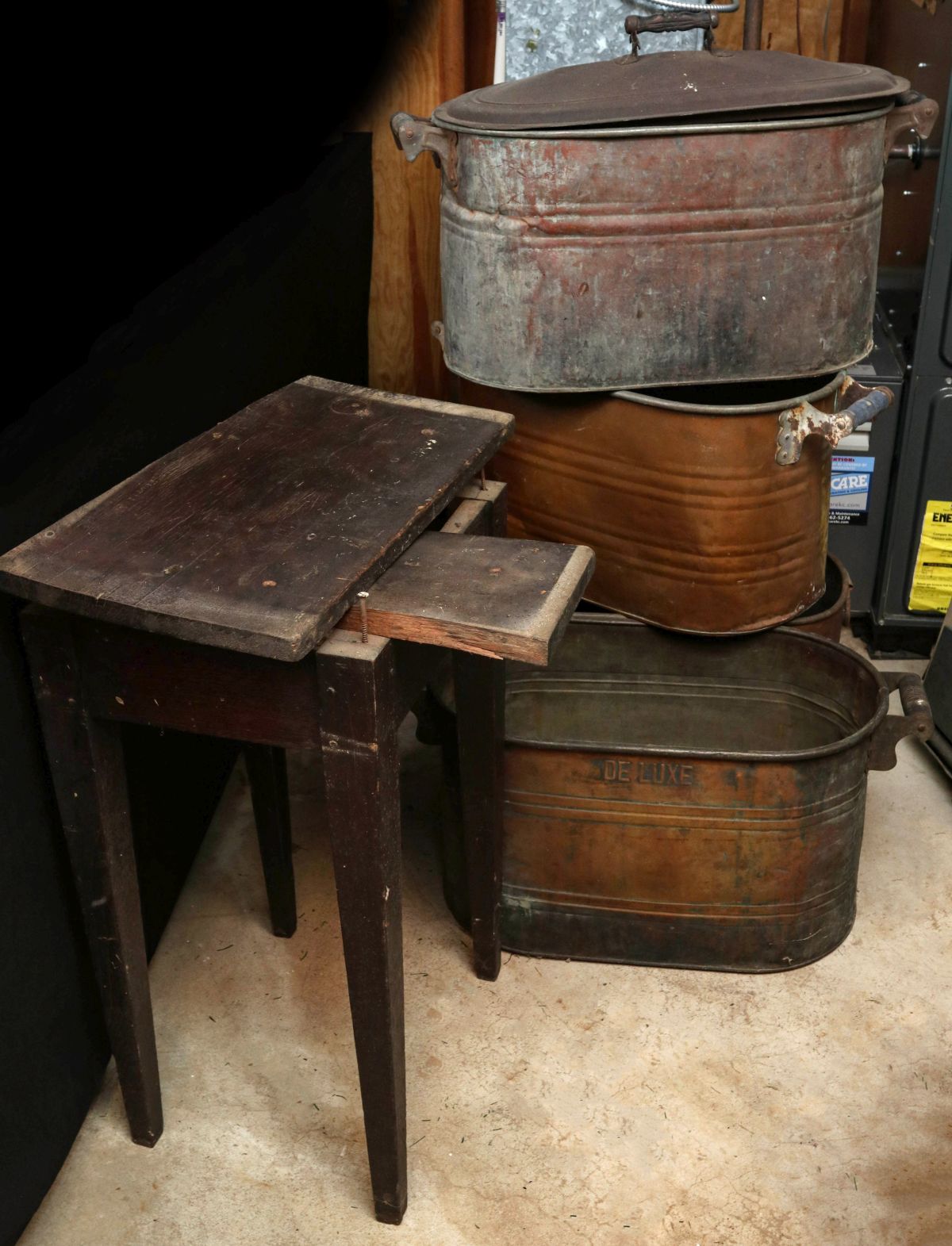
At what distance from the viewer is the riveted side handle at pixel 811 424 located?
2090 mm

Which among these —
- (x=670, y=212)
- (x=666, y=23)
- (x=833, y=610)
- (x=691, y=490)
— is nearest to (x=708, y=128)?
(x=670, y=212)

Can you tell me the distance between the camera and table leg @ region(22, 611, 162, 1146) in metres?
1.50

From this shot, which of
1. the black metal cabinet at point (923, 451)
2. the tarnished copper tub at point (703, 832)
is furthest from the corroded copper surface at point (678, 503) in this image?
the black metal cabinet at point (923, 451)

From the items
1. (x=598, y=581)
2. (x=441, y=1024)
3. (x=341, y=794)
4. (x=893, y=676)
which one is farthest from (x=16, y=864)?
(x=893, y=676)

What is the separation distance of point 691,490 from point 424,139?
2.44 feet

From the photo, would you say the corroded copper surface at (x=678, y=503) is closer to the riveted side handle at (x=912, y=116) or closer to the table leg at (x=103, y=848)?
the riveted side handle at (x=912, y=116)

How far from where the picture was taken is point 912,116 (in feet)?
6.82

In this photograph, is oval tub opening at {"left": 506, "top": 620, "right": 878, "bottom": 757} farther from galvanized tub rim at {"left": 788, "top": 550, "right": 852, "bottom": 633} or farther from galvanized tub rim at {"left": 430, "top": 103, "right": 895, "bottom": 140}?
galvanized tub rim at {"left": 430, "top": 103, "right": 895, "bottom": 140}

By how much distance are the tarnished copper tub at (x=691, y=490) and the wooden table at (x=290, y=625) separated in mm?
441

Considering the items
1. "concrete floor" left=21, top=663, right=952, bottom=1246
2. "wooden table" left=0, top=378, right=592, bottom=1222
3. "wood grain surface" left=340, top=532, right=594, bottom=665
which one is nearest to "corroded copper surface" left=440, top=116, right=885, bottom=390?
"wooden table" left=0, top=378, right=592, bottom=1222

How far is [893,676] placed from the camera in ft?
7.28

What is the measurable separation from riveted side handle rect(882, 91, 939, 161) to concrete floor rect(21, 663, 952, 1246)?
4.34 feet

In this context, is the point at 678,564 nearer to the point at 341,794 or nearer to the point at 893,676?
the point at 893,676

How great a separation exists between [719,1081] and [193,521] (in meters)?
1.18
